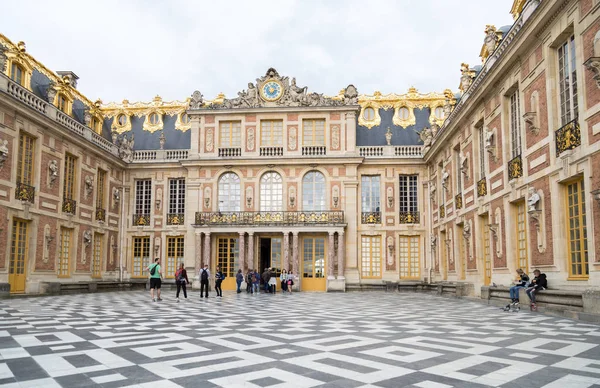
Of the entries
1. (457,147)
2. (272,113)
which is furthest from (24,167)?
(457,147)

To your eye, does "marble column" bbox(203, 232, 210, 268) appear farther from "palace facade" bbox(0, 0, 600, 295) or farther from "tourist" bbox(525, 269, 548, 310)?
"tourist" bbox(525, 269, 548, 310)

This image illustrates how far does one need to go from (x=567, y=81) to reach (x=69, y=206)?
20.1 m

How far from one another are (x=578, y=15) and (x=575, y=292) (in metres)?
5.93

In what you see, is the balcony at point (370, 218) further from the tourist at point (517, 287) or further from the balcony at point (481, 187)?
the tourist at point (517, 287)

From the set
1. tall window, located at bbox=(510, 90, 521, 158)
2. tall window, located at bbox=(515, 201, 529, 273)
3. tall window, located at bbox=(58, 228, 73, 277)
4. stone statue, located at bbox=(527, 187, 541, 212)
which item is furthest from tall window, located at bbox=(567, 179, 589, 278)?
tall window, located at bbox=(58, 228, 73, 277)

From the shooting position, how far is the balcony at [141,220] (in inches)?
1155

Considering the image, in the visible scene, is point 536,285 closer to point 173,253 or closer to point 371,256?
point 371,256

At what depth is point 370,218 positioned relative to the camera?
28.1 meters

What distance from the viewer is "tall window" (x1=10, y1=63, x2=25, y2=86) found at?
20498 mm

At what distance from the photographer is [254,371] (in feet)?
17.8

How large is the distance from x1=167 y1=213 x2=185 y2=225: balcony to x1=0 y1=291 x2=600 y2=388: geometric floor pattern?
1842 cm

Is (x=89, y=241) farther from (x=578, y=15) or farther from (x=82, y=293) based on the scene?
(x=578, y=15)

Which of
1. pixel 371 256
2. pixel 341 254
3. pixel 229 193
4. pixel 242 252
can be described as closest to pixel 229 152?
pixel 229 193

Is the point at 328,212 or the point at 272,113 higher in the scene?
the point at 272,113
